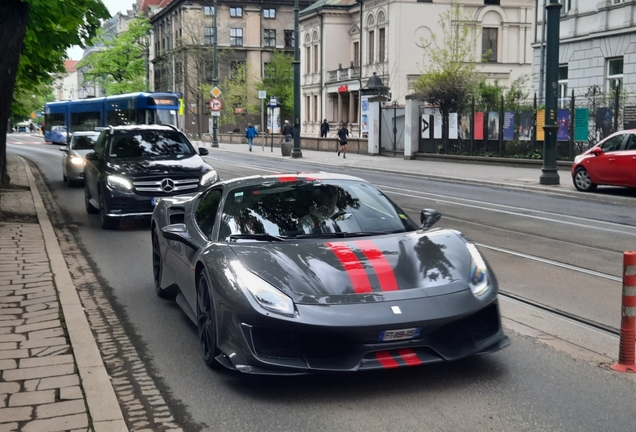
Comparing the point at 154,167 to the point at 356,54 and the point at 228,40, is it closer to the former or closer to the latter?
the point at 356,54

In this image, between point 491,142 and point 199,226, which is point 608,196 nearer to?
point 491,142

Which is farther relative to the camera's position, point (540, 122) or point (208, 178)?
point (540, 122)

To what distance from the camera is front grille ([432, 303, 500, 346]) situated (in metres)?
5.33

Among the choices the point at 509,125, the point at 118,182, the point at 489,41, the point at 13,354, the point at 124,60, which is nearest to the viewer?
the point at 13,354

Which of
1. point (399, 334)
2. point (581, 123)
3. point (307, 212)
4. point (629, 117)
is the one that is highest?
point (629, 117)

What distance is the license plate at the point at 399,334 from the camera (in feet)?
16.9

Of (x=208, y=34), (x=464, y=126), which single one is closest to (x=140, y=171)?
(x=464, y=126)

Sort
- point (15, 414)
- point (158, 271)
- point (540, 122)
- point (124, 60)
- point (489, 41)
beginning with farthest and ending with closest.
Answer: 1. point (124, 60)
2. point (489, 41)
3. point (540, 122)
4. point (158, 271)
5. point (15, 414)

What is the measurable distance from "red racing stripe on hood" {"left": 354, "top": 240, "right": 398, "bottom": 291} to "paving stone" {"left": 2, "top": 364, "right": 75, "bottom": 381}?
7.10 ft

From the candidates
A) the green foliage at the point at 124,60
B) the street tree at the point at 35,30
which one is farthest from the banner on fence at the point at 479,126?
the green foliage at the point at 124,60

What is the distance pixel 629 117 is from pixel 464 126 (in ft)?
31.3

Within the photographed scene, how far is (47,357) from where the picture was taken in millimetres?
6168

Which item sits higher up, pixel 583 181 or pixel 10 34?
pixel 10 34

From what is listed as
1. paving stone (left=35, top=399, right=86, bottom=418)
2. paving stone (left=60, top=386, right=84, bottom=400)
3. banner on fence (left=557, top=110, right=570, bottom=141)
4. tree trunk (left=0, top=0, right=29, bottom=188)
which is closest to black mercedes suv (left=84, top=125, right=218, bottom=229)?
tree trunk (left=0, top=0, right=29, bottom=188)
